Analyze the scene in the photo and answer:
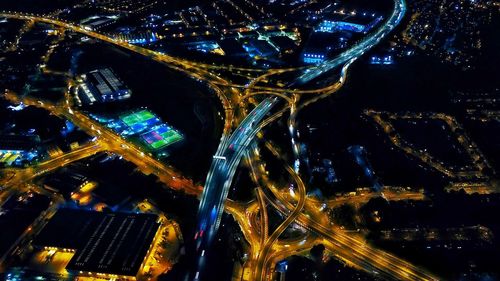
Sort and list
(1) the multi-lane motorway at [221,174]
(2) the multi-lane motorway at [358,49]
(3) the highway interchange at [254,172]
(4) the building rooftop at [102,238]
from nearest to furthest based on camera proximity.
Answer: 1. (4) the building rooftop at [102,238]
2. (3) the highway interchange at [254,172]
3. (1) the multi-lane motorway at [221,174]
4. (2) the multi-lane motorway at [358,49]

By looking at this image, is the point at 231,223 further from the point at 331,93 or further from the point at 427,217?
the point at 331,93

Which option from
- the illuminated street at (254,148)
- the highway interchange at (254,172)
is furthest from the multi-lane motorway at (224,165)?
the illuminated street at (254,148)

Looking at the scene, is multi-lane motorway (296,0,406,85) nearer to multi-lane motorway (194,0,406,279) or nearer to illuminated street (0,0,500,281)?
multi-lane motorway (194,0,406,279)

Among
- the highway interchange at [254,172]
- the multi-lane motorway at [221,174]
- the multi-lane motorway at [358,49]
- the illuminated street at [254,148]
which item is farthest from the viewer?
the multi-lane motorway at [358,49]

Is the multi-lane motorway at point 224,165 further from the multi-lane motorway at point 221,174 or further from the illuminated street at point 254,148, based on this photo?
the illuminated street at point 254,148

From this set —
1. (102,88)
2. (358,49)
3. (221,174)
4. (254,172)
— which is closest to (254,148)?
(254,172)

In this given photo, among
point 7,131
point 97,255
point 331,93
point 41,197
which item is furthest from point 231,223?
point 7,131

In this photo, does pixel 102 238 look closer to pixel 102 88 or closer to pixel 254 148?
pixel 254 148

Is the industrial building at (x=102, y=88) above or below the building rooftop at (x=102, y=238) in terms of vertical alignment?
above
